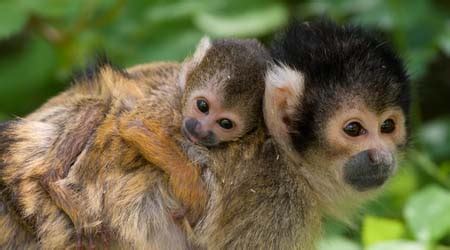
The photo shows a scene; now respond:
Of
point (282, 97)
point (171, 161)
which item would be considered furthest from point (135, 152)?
point (282, 97)

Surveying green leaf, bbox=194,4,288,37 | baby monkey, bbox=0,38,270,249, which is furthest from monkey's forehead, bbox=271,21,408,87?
green leaf, bbox=194,4,288,37

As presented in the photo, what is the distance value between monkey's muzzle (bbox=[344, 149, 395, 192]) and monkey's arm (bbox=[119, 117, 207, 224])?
508 mm

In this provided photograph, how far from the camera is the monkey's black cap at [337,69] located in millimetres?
3070

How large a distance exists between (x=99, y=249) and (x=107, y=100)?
551 millimetres

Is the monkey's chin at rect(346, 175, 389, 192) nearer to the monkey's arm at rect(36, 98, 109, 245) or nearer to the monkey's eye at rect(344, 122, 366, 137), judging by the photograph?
the monkey's eye at rect(344, 122, 366, 137)

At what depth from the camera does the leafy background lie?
15.0ft

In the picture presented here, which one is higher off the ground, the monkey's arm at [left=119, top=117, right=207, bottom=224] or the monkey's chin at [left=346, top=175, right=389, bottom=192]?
the monkey's chin at [left=346, top=175, right=389, bottom=192]

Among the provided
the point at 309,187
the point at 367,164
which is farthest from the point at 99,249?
the point at 367,164

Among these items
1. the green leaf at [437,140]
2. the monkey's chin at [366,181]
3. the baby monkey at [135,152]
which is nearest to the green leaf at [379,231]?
the monkey's chin at [366,181]

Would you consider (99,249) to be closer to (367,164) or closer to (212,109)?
(212,109)

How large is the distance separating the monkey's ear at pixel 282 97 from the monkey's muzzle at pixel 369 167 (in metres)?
0.25

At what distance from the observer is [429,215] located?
359 cm

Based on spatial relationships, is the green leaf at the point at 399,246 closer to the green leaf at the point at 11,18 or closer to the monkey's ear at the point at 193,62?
the monkey's ear at the point at 193,62

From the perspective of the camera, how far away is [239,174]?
315 cm
